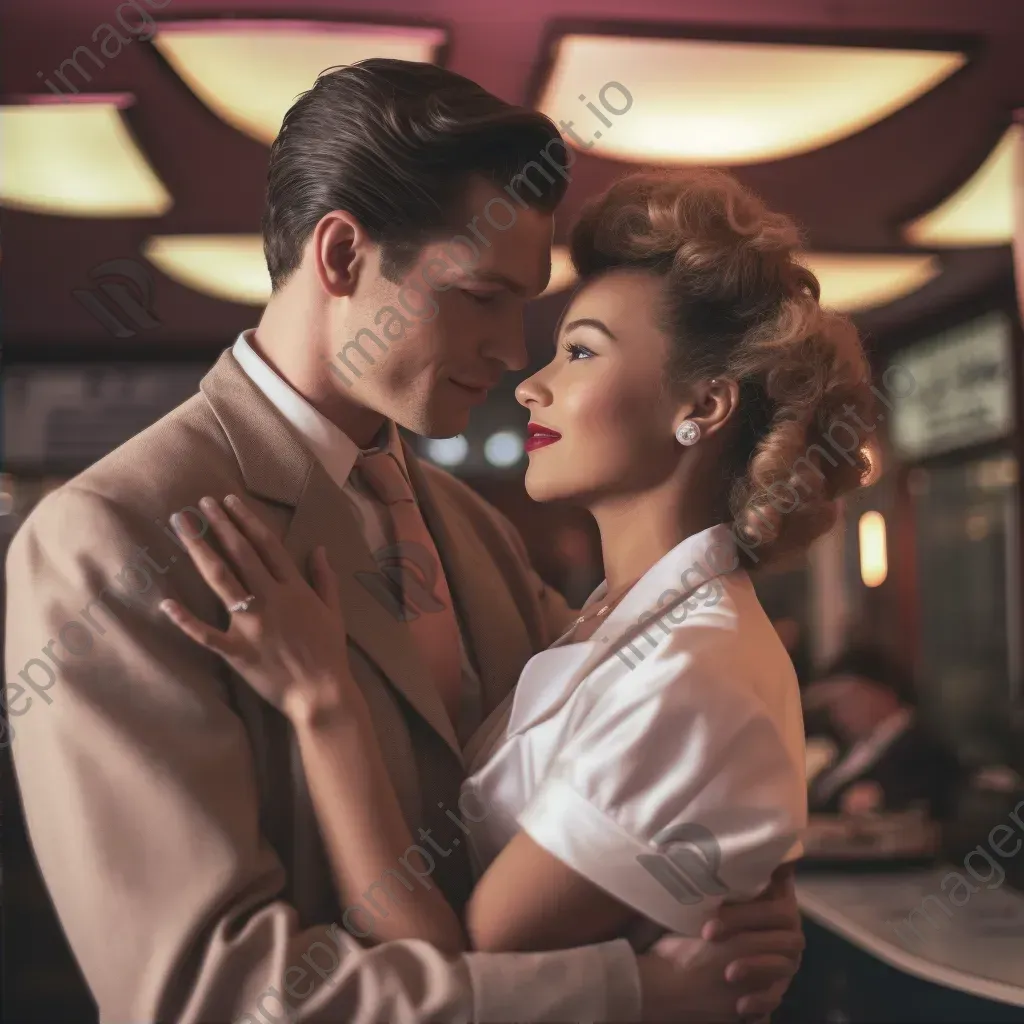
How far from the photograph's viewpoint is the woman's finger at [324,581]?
1224 mm

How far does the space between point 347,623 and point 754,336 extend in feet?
1.82

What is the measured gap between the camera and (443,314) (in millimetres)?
1300

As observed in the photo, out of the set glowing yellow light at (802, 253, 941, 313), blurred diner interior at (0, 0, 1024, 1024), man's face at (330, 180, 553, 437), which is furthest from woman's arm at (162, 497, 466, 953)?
glowing yellow light at (802, 253, 941, 313)

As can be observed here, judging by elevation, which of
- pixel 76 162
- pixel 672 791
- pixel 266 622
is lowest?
pixel 76 162

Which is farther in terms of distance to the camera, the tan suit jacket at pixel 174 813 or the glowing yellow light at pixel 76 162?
the glowing yellow light at pixel 76 162

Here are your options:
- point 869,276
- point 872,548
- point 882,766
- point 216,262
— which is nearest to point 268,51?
point 216,262

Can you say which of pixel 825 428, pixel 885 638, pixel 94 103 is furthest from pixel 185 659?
pixel 885 638

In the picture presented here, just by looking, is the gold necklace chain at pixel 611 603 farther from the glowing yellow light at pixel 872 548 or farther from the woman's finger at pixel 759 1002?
the glowing yellow light at pixel 872 548

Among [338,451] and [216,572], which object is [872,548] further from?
[216,572]

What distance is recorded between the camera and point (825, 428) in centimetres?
135

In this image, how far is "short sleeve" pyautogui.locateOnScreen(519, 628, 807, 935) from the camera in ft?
3.67

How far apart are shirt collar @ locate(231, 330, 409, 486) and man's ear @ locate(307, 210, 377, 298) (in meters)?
0.12

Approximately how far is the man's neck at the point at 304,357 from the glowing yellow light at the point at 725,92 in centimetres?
189

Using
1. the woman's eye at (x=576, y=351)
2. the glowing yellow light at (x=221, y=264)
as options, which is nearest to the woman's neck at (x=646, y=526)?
the woman's eye at (x=576, y=351)
